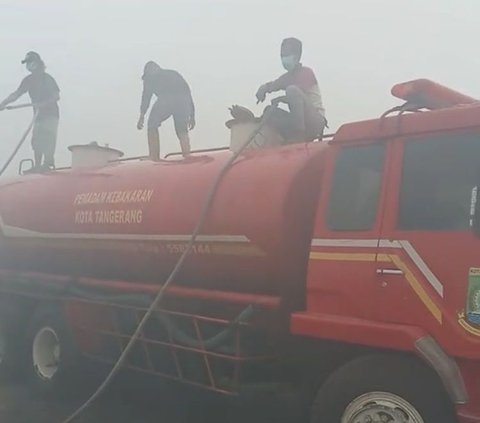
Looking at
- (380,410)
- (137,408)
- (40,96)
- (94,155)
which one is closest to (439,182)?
(380,410)

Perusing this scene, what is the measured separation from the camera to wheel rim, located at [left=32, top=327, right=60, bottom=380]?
729 centimetres

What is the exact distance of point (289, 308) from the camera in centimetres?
518

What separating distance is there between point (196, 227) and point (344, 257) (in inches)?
54.6

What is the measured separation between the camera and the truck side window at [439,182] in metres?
4.27

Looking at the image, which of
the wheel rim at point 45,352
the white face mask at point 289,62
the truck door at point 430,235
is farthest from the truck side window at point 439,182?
the wheel rim at point 45,352

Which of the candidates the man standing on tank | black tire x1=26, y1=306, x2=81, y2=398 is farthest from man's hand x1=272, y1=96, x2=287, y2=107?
black tire x1=26, y1=306, x2=81, y2=398

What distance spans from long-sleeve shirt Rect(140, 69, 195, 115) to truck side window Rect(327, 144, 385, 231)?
12.4 ft

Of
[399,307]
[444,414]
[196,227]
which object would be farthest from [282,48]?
[444,414]

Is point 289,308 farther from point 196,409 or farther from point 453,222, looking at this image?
point 196,409

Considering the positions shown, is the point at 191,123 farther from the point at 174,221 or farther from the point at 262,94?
the point at 174,221

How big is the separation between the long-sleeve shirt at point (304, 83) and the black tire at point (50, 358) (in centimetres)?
298

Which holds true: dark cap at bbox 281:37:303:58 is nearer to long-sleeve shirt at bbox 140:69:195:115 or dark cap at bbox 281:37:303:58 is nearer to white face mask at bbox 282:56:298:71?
white face mask at bbox 282:56:298:71

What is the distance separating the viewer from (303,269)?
5.20 m

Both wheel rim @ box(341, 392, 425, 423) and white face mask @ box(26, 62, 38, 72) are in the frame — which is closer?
wheel rim @ box(341, 392, 425, 423)
